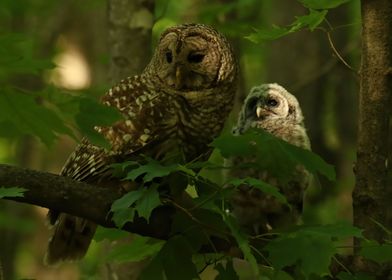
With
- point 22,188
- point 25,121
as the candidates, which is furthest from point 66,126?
point 22,188

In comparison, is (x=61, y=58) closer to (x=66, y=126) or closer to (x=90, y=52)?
(x=90, y=52)

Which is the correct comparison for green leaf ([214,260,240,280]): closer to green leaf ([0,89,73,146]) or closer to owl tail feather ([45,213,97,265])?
Result: green leaf ([0,89,73,146])

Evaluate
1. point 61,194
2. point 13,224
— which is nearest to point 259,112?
point 61,194

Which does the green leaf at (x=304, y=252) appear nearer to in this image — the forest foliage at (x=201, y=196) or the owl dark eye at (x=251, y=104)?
the forest foliage at (x=201, y=196)

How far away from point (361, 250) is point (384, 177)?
397 mm

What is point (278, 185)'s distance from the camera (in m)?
4.71

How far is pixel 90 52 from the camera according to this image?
12711 mm

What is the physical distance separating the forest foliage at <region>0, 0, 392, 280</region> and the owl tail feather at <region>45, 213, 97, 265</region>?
0.90m

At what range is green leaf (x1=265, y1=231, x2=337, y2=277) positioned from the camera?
2.62 m

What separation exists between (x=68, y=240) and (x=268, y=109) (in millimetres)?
1401

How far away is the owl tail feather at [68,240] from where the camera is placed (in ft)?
14.7

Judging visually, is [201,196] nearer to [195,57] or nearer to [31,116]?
[31,116]

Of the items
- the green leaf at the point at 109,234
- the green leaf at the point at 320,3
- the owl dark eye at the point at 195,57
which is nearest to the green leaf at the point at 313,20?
the green leaf at the point at 320,3

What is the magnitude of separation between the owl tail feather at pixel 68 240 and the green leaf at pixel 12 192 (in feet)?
5.04
